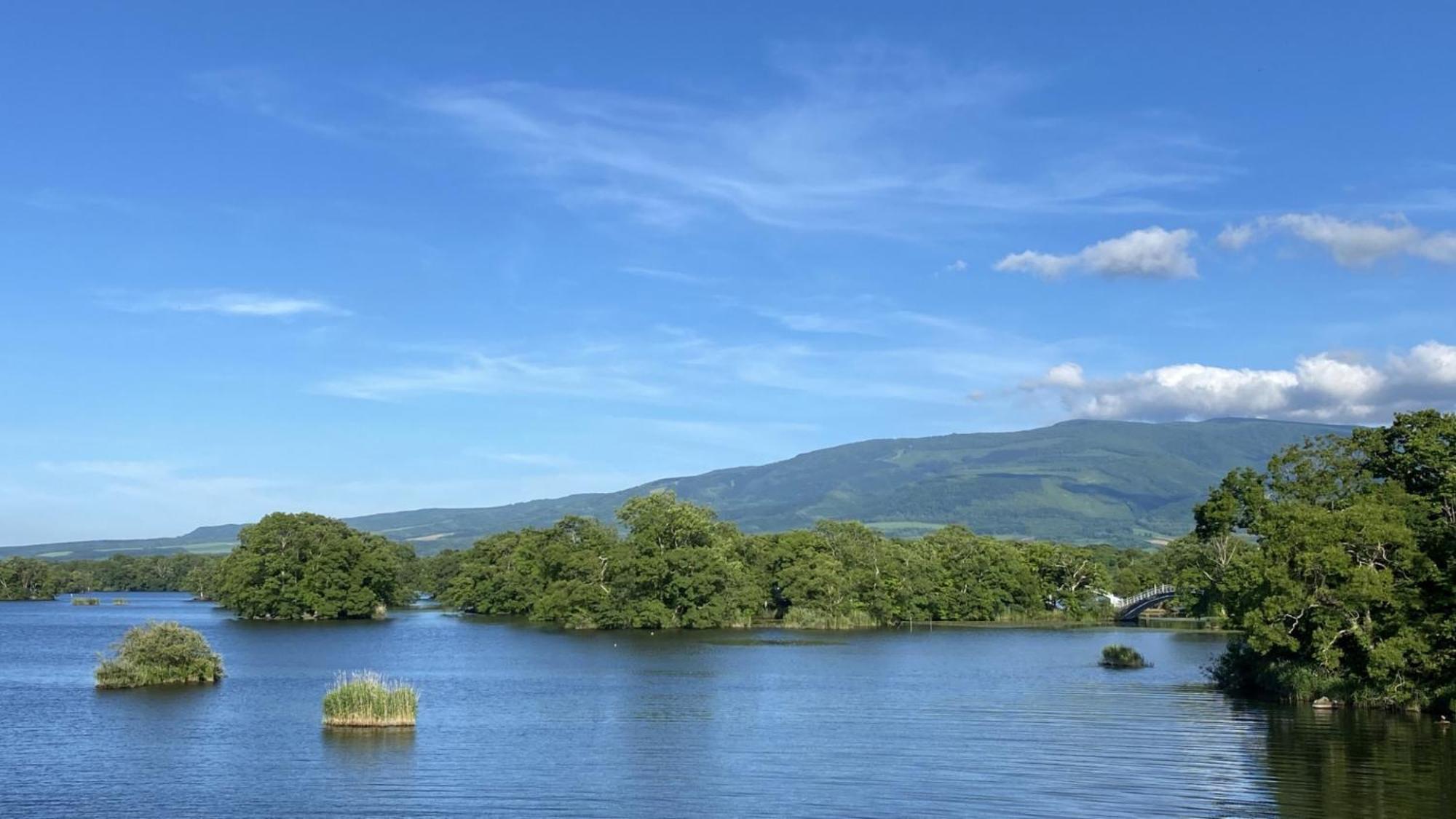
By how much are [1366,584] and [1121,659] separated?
28070 mm

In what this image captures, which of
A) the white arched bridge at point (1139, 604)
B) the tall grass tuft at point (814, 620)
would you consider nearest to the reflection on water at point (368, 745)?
the tall grass tuft at point (814, 620)

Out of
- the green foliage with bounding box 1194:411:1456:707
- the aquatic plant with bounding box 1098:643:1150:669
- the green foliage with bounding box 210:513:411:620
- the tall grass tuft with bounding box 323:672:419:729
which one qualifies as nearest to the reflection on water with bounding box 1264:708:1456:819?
the green foliage with bounding box 1194:411:1456:707

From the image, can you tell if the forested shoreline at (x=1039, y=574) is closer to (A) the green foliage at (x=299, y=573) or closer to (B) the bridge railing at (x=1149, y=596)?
(A) the green foliage at (x=299, y=573)

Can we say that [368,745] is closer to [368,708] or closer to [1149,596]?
[368,708]

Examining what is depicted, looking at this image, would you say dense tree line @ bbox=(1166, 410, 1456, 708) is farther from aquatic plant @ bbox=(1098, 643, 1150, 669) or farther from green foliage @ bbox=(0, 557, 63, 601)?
green foliage @ bbox=(0, 557, 63, 601)

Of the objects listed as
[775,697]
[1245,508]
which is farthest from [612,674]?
[1245,508]

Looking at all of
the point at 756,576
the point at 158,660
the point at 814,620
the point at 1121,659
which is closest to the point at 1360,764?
the point at 1121,659

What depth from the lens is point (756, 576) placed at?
4444 inches

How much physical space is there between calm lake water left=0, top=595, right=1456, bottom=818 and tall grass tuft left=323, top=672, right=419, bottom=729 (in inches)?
28.4

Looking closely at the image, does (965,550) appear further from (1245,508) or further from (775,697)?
(775,697)

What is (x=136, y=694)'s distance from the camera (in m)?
54.1

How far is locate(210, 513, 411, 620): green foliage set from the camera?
12006cm

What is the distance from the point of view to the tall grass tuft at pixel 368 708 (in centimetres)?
4362

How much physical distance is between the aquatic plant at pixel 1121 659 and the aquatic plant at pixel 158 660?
157 feet
